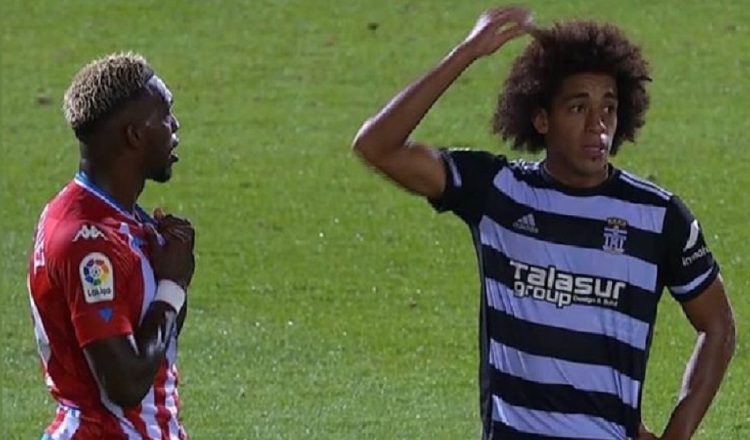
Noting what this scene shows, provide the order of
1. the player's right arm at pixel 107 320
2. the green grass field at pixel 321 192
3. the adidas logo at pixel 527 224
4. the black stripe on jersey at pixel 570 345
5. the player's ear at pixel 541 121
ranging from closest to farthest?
the player's right arm at pixel 107 320, the black stripe on jersey at pixel 570 345, the adidas logo at pixel 527 224, the player's ear at pixel 541 121, the green grass field at pixel 321 192

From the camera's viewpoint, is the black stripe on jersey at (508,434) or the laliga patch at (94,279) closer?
the laliga patch at (94,279)

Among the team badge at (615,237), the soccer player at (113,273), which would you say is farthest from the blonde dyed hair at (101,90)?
the team badge at (615,237)

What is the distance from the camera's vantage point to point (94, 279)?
5141 mm

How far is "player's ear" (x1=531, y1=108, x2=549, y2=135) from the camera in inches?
222

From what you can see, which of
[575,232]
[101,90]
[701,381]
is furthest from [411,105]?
[701,381]

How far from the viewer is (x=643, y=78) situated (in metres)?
5.71

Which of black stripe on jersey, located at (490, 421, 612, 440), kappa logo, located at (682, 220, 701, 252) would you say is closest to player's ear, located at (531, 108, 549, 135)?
kappa logo, located at (682, 220, 701, 252)

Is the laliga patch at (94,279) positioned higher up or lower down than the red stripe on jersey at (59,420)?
higher up

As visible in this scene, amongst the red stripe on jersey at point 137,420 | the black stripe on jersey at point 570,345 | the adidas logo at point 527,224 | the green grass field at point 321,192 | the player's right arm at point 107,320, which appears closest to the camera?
the player's right arm at point 107,320

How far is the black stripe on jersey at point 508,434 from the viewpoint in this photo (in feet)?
17.7

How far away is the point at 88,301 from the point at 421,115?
3.43 ft

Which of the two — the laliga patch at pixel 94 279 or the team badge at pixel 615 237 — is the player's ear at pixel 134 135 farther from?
the team badge at pixel 615 237

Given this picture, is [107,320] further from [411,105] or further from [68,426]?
[411,105]

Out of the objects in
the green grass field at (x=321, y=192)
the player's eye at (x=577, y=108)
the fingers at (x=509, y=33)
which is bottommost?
the green grass field at (x=321, y=192)
